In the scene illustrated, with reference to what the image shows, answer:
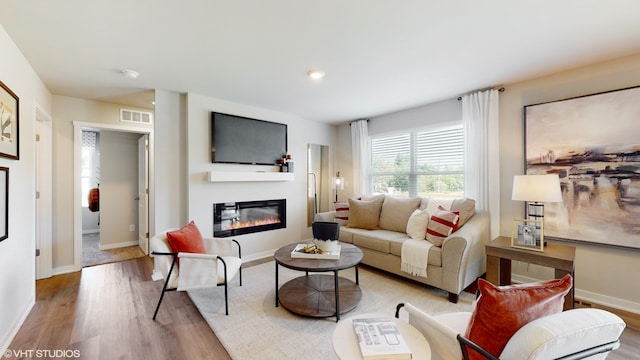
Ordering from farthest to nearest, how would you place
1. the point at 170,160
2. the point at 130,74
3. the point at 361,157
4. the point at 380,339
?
the point at 361,157
the point at 170,160
the point at 130,74
the point at 380,339

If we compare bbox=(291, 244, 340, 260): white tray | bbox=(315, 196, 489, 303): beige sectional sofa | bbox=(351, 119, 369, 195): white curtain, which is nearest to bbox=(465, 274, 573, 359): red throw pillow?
bbox=(291, 244, 340, 260): white tray

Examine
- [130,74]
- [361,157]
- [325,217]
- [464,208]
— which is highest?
[130,74]

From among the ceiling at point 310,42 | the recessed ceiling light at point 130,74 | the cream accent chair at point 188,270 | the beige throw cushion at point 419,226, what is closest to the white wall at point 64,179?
the ceiling at point 310,42

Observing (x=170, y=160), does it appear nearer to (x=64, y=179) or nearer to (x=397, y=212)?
(x=64, y=179)

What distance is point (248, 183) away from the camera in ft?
13.2

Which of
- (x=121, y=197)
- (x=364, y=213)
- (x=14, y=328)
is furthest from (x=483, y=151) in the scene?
(x=121, y=197)

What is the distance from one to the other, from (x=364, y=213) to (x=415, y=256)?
3.63 feet

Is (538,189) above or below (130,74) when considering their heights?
below

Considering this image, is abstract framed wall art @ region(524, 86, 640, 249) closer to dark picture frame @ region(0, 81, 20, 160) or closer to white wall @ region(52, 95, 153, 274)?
dark picture frame @ region(0, 81, 20, 160)

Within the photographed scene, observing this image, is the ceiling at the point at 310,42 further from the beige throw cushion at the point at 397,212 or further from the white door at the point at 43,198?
the beige throw cushion at the point at 397,212

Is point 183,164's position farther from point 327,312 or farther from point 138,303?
point 327,312

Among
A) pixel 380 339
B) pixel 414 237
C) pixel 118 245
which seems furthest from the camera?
pixel 118 245

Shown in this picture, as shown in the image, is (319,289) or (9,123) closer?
(9,123)

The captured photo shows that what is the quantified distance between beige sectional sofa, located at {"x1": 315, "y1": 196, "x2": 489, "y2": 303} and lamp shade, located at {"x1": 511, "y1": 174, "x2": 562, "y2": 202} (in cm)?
63
